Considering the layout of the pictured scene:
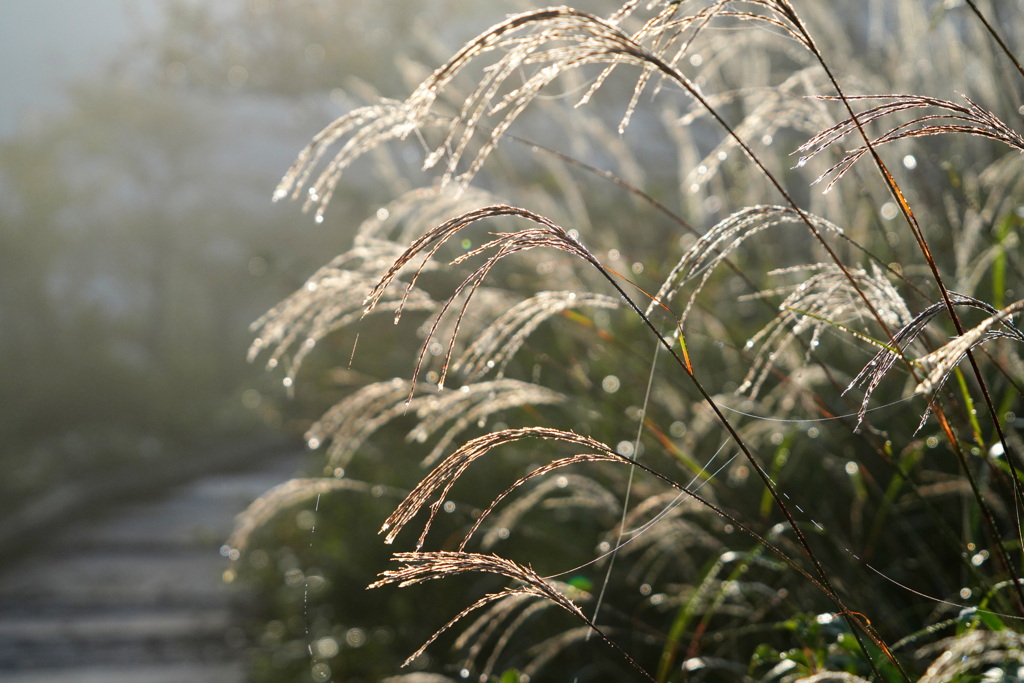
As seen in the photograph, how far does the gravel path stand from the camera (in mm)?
4133

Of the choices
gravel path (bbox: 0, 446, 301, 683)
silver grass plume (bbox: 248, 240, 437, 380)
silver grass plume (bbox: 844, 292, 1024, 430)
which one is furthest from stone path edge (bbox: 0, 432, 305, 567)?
silver grass plume (bbox: 844, 292, 1024, 430)

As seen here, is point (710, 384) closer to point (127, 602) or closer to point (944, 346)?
point (944, 346)

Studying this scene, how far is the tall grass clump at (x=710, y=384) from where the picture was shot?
94 centimetres

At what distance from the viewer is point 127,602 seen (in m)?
5.17

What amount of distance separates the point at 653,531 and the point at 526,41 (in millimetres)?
1112

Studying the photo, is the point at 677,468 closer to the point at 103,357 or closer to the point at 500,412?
the point at 500,412

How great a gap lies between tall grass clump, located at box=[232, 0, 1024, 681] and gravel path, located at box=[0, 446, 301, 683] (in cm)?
148

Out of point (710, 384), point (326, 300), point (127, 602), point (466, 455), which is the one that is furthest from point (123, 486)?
point (466, 455)

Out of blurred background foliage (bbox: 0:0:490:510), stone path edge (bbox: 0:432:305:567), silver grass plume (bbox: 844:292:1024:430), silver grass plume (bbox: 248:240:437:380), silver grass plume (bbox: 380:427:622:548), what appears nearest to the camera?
silver grass plume (bbox: 844:292:1024:430)

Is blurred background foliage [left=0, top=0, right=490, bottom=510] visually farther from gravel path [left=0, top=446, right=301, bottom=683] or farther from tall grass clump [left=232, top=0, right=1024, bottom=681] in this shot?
tall grass clump [left=232, top=0, right=1024, bottom=681]

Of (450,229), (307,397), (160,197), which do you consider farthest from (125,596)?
(160,197)

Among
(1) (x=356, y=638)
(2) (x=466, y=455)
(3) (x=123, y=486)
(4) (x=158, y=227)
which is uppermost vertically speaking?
(4) (x=158, y=227)

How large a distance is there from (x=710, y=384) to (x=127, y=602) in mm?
4194

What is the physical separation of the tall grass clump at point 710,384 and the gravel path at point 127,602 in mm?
1480
